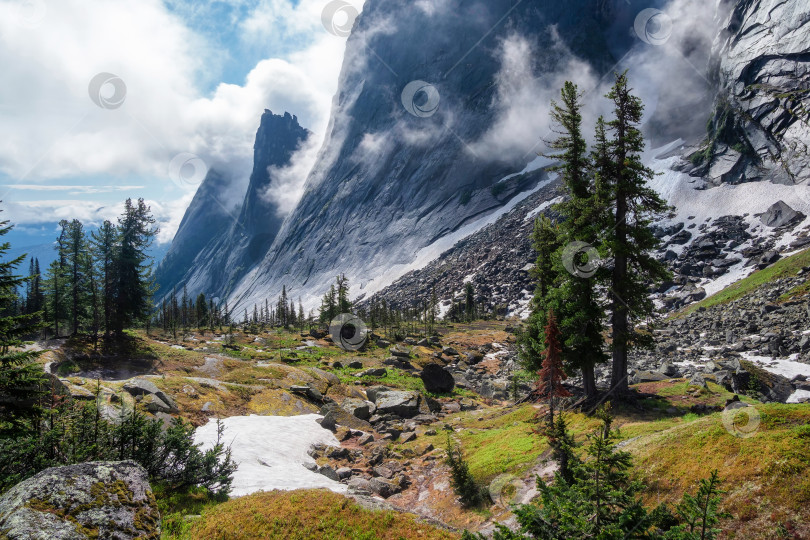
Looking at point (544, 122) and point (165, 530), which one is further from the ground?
point (544, 122)

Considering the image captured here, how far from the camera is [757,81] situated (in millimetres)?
97625

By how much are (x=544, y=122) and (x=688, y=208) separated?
96.9 meters

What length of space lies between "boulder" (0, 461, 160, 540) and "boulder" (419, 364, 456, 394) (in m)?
27.5

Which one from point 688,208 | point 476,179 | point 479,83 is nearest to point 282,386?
point 688,208

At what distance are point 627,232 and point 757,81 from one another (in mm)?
122909

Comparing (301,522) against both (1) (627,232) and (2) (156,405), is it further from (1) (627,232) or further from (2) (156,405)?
(1) (627,232)

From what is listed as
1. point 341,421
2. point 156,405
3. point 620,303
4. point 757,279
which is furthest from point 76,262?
point 757,279

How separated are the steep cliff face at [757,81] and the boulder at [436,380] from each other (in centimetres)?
8850

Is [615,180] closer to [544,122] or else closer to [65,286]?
[65,286]

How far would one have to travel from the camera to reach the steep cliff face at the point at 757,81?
3354 inches

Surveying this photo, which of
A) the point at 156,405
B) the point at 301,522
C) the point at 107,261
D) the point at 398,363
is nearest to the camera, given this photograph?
the point at 301,522

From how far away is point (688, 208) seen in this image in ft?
303

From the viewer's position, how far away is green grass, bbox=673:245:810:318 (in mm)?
51834

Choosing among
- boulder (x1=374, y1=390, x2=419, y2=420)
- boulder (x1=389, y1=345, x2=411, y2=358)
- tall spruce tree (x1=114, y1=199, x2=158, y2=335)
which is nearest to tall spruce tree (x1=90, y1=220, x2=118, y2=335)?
tall spruce tree (x1=114, y1=199, x2=158, y2=335)
